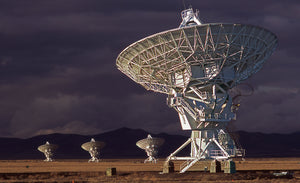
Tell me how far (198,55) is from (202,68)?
1861 mm

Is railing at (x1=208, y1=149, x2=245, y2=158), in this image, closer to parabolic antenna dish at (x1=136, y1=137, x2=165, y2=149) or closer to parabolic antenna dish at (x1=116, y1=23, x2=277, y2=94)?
parabolic antenna dish at (x1=116, y1=23, x2=277, y2=94)

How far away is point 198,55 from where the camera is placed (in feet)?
141

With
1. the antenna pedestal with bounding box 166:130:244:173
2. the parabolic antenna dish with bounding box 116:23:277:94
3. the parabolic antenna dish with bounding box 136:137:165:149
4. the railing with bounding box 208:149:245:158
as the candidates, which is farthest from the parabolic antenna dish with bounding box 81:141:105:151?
the railing with bounding box 208:149:245:158

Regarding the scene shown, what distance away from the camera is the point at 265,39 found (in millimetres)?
44844

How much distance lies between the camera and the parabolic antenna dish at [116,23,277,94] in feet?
137

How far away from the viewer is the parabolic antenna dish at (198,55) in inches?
1642

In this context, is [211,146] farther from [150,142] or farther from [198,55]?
[150,142]

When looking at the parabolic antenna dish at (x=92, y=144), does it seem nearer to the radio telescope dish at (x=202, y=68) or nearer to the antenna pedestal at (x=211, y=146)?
the radio telescope dish at (x=202, y=68)

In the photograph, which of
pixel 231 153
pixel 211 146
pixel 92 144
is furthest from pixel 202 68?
pixel 92 144

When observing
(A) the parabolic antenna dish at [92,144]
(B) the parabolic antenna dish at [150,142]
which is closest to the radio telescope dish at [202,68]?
(B) the parabolic antenna dish at [150,142]

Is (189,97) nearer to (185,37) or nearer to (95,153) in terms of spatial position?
(185,37)

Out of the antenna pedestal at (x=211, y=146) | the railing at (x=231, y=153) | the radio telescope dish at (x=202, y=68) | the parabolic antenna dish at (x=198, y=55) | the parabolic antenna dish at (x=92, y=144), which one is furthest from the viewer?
the parabolic antenna dish at (x=92, y=144)

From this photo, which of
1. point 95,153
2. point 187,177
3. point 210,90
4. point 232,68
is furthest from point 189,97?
point 95,153

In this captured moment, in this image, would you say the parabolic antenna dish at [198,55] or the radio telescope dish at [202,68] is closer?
the parabolic antenna dish at [198,55]
